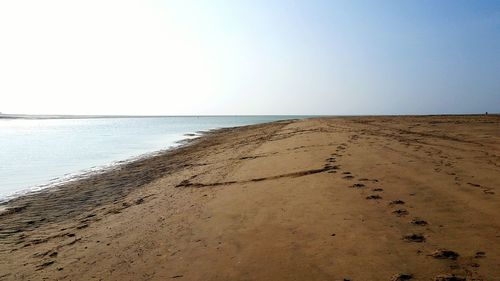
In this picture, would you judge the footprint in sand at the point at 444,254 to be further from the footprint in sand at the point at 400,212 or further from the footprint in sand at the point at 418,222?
the footprint in sand at the point at 400,212

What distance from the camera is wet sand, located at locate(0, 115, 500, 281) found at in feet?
14.1

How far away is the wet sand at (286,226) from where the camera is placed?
4305 millimetres

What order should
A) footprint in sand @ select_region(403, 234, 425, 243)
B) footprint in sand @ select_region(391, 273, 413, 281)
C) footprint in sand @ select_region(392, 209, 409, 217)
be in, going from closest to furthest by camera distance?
1. footprint in sand @ select_region(391, 273, 413, 281)
2. footprint in sand @ select_region(403, 234, 425, 243)
3. footprint in sand @ select_region(392, 209, 409, 217)

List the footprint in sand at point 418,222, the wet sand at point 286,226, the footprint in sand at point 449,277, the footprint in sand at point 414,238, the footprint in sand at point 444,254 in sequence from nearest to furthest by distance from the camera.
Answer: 1. the footprint in sand at point 449,277
2. the footprint in sand at point 444,254
3. the wet sand at point 286,226
4. the footprint in sand at point 414,238
5. the footprint in sand at point 418,222

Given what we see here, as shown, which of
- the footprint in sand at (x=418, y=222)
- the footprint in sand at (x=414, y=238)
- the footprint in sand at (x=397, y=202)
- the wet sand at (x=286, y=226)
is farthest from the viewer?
the footprint in sand at (x=397, y=202)

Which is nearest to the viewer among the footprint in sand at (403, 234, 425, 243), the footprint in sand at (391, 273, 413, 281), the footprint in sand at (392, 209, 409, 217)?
the footprint in sand at (391, 273, 413, 281)

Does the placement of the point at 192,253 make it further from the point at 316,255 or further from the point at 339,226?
the point at 339,226

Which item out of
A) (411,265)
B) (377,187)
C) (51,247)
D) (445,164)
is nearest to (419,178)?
(377,187)

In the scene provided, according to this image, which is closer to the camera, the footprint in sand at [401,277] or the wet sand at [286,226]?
the footprint in sand at [401,277]

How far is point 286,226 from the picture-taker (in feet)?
19.1

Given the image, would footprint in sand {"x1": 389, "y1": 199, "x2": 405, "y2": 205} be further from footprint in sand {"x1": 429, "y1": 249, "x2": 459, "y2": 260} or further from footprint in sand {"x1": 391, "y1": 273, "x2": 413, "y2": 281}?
footprint in sand {"x1": 391, "y1": 273, "x2": 413, "y2": 281}

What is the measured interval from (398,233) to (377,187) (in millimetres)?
2735

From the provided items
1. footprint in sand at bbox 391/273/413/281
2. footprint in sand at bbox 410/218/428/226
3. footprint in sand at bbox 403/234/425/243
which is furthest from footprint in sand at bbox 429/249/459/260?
footprint in sand at bbox 410/218/428/226

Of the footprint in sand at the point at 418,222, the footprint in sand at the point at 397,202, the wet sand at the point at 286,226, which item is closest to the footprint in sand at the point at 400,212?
the wet sand at the point at 286,226
